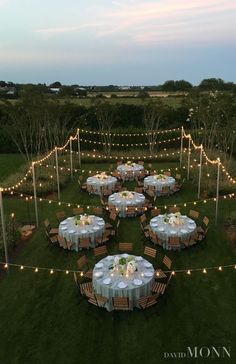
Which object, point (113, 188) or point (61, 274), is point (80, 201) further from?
point (61, 274)

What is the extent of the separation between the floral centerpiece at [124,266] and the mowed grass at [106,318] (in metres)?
1.12

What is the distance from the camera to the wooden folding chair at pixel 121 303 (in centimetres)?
945

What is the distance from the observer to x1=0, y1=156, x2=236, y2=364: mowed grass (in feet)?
→ 28.0

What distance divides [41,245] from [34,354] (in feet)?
18.5

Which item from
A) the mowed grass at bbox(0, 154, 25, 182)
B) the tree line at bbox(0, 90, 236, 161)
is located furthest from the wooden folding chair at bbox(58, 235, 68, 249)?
the mowed grass at bbox(0, 154, 25, 182)

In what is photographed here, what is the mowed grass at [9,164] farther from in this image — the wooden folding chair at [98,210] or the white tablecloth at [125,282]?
the white tablecloth at [125,282]

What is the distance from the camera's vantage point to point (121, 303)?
9.49 metres

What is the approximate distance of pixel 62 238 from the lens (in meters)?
13.4

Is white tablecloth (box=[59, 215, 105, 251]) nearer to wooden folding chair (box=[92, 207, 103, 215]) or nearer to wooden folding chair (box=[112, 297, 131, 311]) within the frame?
wooden folding chair (box=[92, 207, 103, 215])

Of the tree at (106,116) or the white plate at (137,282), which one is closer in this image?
the white plate at (137,282)

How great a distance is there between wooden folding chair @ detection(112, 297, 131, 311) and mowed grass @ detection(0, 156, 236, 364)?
7.8 inches

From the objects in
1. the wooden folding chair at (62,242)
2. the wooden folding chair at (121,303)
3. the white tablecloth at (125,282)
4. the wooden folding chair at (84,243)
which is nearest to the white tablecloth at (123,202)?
the wooden folding chair at (84,243)

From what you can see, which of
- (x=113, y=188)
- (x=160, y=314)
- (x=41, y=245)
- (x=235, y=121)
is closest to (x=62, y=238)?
(x=41, y=245)

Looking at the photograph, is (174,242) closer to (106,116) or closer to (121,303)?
(121,303)
